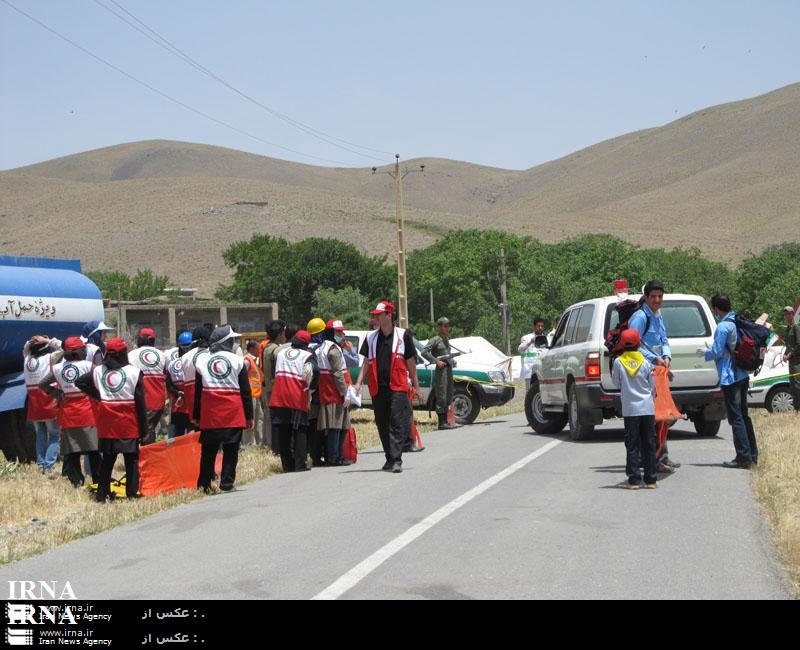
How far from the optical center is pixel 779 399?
906 inches

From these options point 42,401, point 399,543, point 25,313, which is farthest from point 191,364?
point 399,543

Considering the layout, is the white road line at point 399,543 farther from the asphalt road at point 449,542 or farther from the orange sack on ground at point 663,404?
the orange sack on ground at point 663,404

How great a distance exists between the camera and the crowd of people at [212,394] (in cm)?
1301

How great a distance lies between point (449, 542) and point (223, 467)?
4.82 m

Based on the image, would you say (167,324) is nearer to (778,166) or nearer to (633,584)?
(633,584)

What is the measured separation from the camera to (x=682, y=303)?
56.4 feet

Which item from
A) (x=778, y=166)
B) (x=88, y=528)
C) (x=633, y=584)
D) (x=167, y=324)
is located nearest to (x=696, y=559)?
(x=633, y=584)

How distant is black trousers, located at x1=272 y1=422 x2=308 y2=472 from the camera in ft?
50.1

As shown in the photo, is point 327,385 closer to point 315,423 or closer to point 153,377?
point 315,423

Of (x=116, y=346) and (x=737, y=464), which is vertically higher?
(x=116, y=346)

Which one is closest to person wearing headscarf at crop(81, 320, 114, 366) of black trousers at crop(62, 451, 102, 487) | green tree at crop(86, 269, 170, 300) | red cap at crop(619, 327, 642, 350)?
black trousers at crop(62, 451, 102, 487)

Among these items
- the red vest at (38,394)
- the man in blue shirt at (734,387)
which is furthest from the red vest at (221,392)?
the man in blue shirt at (734,387)

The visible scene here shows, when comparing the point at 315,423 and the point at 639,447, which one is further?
the point at 315,423
